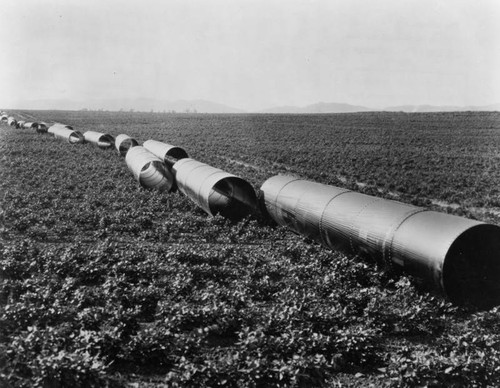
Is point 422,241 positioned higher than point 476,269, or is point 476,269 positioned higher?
point 422,241

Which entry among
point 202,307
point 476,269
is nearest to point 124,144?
point 202,307

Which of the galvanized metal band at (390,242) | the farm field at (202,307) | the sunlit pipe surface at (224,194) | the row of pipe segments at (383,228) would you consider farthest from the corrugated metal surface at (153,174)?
the galvanized metal band at (390,242)

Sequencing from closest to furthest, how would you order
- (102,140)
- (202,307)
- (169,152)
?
(202,307), (169,152), (102,140)

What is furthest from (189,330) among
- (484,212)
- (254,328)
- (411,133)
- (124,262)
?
(411,133)

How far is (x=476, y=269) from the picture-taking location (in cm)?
892

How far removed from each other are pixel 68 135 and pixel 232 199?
2981 cm

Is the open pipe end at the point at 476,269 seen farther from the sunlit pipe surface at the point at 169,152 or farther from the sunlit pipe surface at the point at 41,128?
the sunlit pipe surface at the point at 41,128

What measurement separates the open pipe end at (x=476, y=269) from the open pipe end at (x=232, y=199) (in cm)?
799

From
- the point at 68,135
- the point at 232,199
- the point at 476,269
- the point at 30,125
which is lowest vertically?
the point at 476,269

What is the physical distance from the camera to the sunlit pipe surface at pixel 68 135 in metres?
38.8

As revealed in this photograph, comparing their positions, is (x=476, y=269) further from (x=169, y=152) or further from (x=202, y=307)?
(x=169, y=152)

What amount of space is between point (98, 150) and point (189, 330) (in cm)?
2904

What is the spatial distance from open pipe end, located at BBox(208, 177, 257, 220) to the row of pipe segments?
3 cm

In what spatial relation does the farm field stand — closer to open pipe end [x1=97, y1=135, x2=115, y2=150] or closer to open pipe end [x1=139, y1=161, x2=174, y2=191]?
open pipe end [x1=139, y1=161, x2=174, y2=191]
